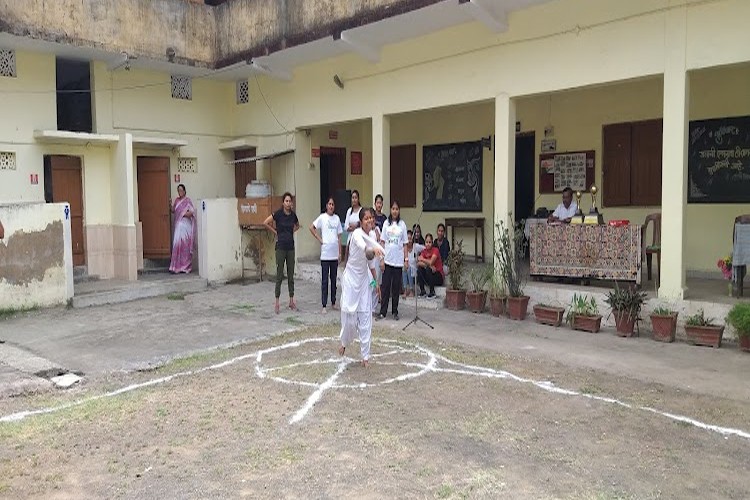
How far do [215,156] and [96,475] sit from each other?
11061 mm

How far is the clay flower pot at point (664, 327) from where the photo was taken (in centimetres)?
763

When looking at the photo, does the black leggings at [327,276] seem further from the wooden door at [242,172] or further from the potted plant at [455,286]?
the wooden door at [242,172]

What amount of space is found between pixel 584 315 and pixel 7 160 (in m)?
10.1

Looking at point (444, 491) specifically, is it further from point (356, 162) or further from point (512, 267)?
point (356, 162)

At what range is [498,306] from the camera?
9.34 meters

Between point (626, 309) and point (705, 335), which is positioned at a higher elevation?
point (626, 309)

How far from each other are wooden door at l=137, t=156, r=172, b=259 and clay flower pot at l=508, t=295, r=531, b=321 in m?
7.88

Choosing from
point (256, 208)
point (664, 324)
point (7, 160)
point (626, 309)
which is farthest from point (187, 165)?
point (664, 324)

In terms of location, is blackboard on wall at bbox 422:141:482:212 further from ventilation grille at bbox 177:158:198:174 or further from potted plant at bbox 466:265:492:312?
ventilation grille at bbox 177:158:198:174

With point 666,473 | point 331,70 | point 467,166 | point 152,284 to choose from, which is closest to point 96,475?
point 666,473

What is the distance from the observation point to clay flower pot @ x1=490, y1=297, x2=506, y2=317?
9.32 m

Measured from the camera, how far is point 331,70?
12148mm

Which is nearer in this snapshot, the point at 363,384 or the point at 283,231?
the point at 363,384

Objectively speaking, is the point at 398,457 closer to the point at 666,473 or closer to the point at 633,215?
the point at 666,473
